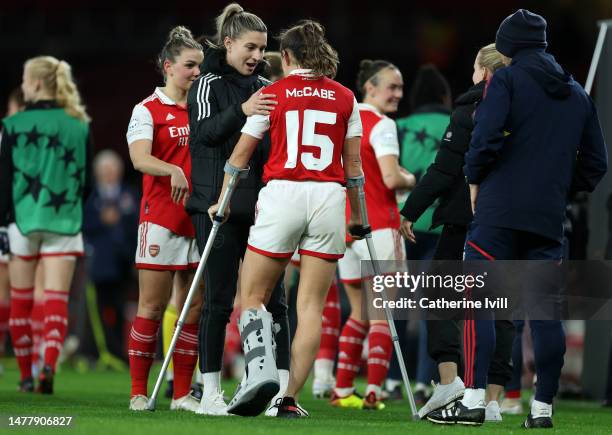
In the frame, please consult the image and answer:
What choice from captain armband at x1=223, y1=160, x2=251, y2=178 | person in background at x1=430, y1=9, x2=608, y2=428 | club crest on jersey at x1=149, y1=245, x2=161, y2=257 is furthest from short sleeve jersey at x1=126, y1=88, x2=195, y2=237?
person in background at x1=430, y1=9, x2=608, y2=428

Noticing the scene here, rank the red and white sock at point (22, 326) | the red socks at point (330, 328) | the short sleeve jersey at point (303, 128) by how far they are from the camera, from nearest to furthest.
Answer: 1. the short sleeve jersey at point (303, 128)
2. the red and white sock at point (22, 326)
3. the red socks at point (330, 328)

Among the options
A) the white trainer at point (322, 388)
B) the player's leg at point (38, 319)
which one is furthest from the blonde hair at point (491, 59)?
the player's leg at point (38, 319)

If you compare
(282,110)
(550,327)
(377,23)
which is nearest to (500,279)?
(550,327)

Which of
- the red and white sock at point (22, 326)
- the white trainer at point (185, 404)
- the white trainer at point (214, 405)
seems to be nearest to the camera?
the white trainer at point (214, 405)

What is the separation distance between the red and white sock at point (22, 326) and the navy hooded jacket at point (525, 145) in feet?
14.0

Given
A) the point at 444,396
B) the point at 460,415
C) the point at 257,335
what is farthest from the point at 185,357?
the point at 460,415

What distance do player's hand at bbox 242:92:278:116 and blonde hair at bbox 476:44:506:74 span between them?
4.80ft

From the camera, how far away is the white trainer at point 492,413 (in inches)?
282

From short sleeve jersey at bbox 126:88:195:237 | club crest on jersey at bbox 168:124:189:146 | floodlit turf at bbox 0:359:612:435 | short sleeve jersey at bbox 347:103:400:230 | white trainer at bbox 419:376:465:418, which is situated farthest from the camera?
short sleeve jersey at bbox 347:103:400:230

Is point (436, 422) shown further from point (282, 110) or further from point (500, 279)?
point (282, 110)

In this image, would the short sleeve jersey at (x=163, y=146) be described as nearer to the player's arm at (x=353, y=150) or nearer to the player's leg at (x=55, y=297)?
the player's arm at (x=353, y=150)

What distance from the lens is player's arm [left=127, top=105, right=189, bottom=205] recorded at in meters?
7.16

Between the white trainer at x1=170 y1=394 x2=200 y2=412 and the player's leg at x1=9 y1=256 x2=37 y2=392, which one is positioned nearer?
the white trainer at x1=170 y1=394 x2=200 y2=412

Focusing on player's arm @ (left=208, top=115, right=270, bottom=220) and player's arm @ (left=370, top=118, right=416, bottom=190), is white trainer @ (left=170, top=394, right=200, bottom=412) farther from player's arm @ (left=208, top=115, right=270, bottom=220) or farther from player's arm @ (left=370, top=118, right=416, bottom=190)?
player's arm @ (left=370, top=118, right=416, bottom=190)
